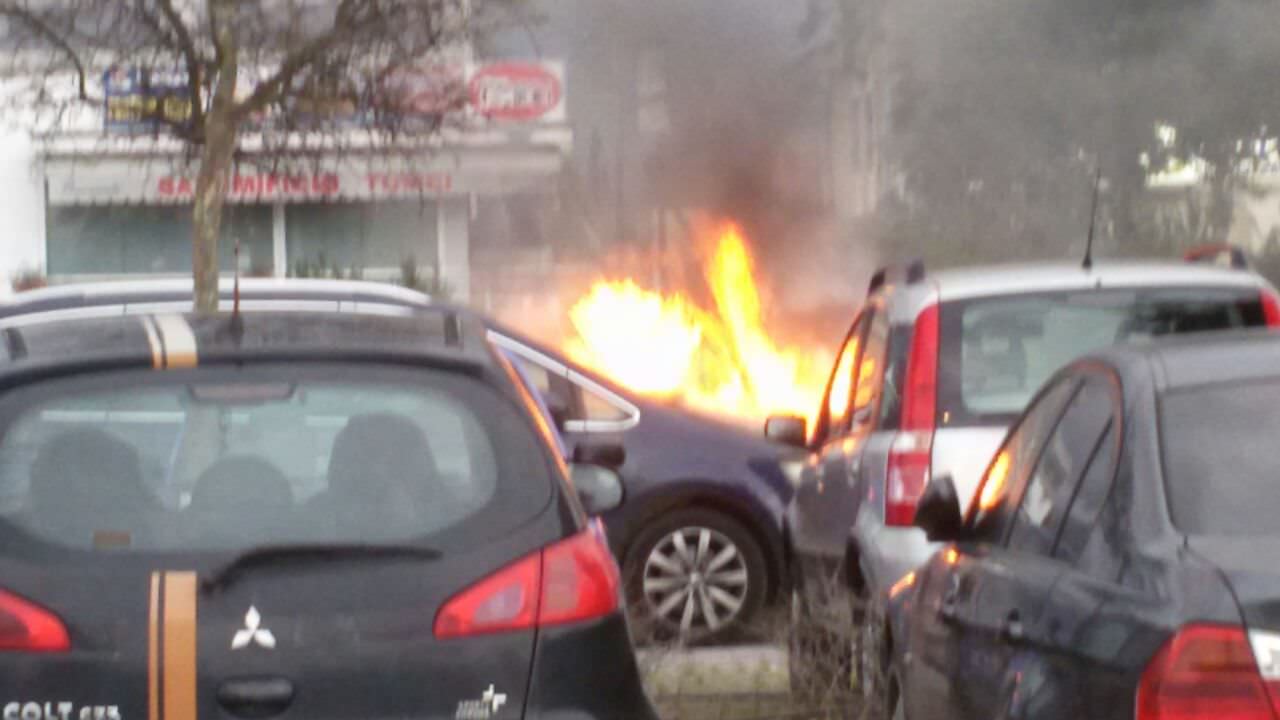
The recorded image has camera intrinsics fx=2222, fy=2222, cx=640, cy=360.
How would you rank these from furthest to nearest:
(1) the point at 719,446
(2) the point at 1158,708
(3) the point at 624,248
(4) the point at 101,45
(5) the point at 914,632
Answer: (3) the point at 624,248 < (4) the point at 101,45 < (1) the point at 719,446 < (5) the point at 914,632 < (2) the point at 1158,708

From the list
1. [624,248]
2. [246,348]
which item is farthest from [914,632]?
[624,248]

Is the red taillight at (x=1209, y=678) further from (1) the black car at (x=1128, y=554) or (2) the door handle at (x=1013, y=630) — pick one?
(2) the door handle at (x=1013, y=630)

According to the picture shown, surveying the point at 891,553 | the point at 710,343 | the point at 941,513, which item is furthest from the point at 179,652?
the point at 710,343

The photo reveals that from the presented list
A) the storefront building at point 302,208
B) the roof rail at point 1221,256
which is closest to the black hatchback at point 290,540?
the roof rail at point 1221,256

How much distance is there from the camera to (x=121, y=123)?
51.5ft

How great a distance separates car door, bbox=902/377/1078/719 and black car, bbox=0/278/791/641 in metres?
4.43

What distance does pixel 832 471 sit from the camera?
26.7ft

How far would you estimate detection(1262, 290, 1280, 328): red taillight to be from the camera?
7.04 meters

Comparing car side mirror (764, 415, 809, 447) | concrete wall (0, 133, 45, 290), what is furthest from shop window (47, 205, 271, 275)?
car side mirror (764, 415, 809, 447)

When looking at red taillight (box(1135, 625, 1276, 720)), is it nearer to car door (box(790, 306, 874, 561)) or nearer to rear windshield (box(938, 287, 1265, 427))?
rear windshield (box(938, 287, 1265, 427))

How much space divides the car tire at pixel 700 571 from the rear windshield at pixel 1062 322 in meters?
3.44

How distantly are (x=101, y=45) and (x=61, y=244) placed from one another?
16.9 metres

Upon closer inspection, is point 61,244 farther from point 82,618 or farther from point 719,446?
point 82,618

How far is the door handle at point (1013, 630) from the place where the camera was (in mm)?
4349
